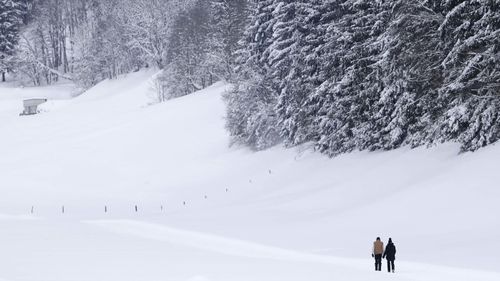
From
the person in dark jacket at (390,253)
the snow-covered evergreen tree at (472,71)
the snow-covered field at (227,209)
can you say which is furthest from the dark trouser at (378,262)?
the snow-covered evergreen tree at (472,71)

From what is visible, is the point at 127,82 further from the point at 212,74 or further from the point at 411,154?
the point at 411,154

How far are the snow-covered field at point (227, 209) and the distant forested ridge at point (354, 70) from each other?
1.27 m

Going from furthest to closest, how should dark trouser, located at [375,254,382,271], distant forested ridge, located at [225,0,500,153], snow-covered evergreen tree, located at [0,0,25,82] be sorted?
snow-covered evergreen tree, located at [0,0,25,82]
distant forested ridge, located at [225,0,500,153]
dark trouser, located at [375,254,382,271]

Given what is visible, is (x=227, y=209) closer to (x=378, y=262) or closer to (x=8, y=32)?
(x=378, y=262)

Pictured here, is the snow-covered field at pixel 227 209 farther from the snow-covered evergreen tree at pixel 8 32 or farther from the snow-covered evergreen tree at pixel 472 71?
the snow-covered evergreen tree at pixel 8 32

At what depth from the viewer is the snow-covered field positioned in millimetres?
16656

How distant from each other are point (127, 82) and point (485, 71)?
6068 centimetres

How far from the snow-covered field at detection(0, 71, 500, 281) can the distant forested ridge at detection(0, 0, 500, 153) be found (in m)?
1.27

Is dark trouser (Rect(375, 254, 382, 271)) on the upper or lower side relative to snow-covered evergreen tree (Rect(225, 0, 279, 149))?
lower

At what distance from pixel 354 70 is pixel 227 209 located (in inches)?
356

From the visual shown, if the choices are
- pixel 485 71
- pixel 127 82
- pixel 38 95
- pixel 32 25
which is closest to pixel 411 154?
pixel 485 71

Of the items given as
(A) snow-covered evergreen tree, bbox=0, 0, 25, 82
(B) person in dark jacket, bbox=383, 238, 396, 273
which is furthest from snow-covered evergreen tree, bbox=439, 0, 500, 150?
(A) snow-covered evergreen tree, bbox=0, 0, 25, 82

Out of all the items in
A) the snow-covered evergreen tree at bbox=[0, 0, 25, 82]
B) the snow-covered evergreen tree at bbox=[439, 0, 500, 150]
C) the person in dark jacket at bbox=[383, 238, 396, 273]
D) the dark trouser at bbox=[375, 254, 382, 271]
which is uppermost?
the snow-covered evergreen tree at bbox=[0, 0, 25, 82]

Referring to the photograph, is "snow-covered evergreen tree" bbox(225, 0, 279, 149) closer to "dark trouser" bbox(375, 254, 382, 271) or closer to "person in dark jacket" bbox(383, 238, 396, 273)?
"dark trouser" bbox(375, 254, 382, 271)
